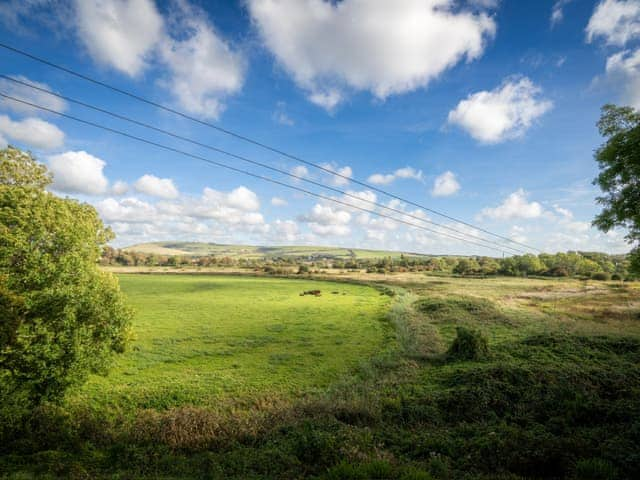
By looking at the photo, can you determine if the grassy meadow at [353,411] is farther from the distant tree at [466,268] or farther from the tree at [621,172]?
the distant tree at [466,268]

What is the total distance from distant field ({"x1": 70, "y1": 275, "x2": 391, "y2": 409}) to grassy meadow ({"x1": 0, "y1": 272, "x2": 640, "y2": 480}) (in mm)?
182

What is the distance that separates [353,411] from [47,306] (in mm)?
14853

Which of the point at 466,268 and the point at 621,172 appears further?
the point at 466,268

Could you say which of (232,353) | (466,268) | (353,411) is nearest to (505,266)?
(466,268)

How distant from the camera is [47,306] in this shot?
493 inches

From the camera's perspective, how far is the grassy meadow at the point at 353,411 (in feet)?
25.1

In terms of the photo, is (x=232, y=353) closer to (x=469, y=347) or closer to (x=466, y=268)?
(x=469, y=347)

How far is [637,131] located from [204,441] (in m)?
32.2

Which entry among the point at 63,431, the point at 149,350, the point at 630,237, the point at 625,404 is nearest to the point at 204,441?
the point at 63,431

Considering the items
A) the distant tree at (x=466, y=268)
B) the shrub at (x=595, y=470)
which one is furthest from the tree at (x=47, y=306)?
the distant tree at (x=466, y=268)

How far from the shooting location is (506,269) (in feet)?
364

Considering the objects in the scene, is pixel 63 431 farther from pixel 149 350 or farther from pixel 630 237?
pixel 630 237

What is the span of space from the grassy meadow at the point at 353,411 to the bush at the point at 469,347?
0.10 metres

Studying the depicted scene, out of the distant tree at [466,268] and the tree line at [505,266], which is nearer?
the tree line at [505,266]
